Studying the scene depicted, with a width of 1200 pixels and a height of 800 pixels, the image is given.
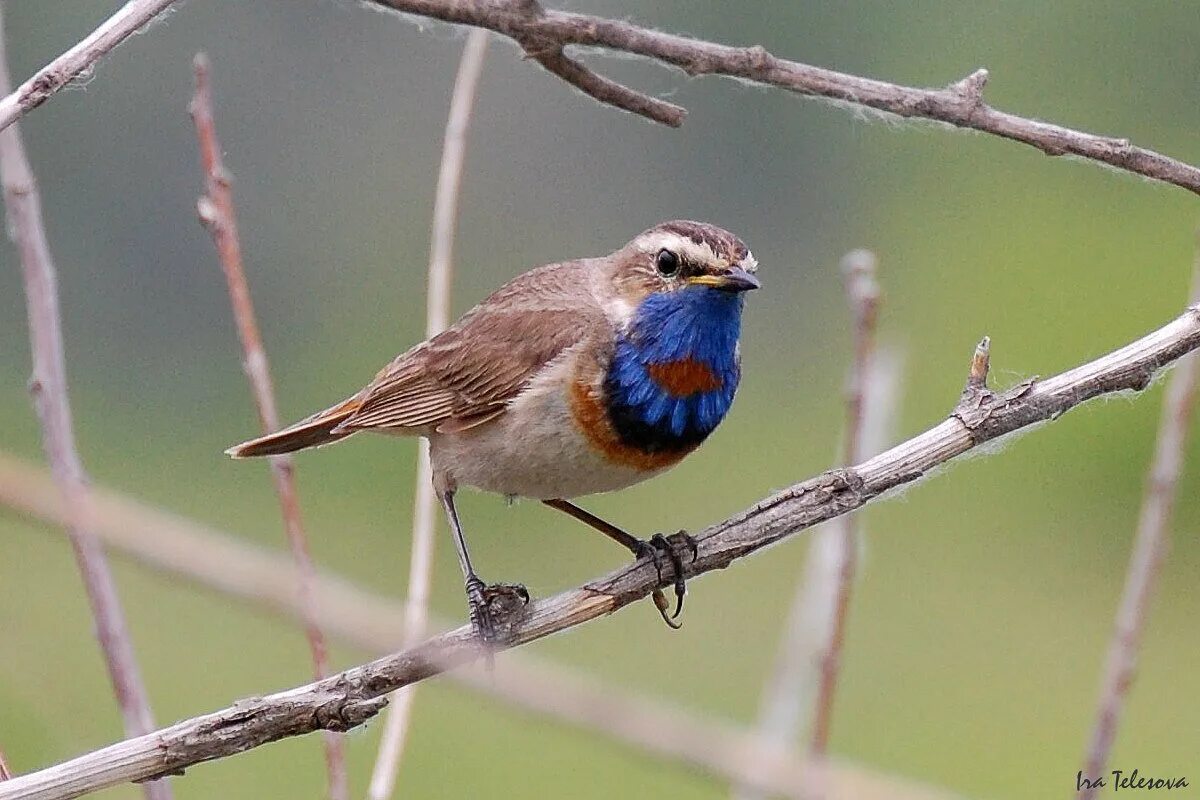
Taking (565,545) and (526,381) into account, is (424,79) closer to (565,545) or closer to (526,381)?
(565,545)

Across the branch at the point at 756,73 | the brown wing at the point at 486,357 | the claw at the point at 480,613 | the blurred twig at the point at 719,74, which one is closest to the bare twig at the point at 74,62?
the blurred twig at the point at 719,74

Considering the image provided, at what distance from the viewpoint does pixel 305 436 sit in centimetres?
158

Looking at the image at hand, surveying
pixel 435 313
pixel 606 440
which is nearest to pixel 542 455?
pixel 606 440

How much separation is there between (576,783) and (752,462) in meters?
1.02

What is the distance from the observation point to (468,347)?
1621mm

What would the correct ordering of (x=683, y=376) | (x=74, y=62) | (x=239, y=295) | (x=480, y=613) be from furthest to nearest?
(x=683, y=376)
(x=480, y=613)
(x=239, y=295)
(x=74, y=62)

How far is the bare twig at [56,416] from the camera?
42.2 inches

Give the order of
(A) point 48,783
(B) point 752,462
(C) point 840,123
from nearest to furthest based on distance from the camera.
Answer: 1. (A) point 48,783
2. (C) point 840,123
3. (B) point 752,462

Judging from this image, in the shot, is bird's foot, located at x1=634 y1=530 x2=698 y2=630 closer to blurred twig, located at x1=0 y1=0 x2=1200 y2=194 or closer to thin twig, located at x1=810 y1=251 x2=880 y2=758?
thin twig, located at x1=810 y1=251 x2=880 y2=758

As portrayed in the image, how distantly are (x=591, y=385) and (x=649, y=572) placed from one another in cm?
31

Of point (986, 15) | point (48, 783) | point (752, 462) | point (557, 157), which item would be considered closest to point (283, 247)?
point (557, 157)

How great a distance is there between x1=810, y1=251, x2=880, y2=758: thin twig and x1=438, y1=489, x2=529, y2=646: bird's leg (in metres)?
0.26

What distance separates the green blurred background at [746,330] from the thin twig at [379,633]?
8.55 ft

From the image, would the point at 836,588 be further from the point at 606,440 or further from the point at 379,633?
the point at 379,633
